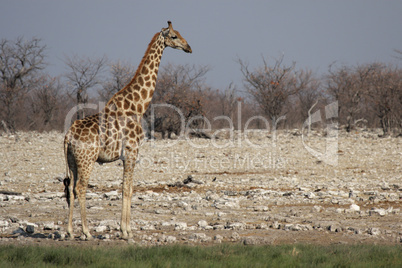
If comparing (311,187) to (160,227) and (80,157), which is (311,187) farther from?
(80,157)

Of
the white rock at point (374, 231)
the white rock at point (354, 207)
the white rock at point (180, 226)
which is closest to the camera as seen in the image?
the white rock at point (374, 231)

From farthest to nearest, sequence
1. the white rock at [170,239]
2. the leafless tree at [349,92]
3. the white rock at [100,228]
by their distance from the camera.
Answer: the leafless tree at [349,92] < the white rock at [100,228] < the white rock at [170,239]

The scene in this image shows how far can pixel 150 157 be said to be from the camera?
19.6 meters

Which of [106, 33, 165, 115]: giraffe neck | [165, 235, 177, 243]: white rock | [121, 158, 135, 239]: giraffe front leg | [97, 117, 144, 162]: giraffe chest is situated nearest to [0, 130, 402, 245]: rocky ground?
[165, 235, 177, 243]: white rock

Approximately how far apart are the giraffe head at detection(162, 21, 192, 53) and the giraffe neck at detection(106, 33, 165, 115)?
9 centimetres

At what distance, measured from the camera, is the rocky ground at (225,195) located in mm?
7730

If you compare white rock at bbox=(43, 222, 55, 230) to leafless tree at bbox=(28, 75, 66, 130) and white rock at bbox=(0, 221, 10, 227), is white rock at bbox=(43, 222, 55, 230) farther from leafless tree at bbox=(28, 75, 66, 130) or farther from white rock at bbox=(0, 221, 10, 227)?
leafless tree at bbox=(28, 75, 66, 130)

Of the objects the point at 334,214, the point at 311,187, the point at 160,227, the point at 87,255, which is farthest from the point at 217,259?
the point at 311,187

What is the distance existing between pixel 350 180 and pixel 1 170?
11.4 meters

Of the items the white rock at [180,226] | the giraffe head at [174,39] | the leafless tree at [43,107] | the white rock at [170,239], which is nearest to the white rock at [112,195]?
the white rock at [180,226]

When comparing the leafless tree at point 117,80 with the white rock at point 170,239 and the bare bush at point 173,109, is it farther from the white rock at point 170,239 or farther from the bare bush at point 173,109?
the white rock at point 170,239

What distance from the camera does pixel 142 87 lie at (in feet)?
25.9

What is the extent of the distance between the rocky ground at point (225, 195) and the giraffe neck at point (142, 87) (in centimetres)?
201

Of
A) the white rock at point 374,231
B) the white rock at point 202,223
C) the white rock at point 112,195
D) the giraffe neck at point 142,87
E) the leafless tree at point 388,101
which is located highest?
the leafless tree at point 388,101
